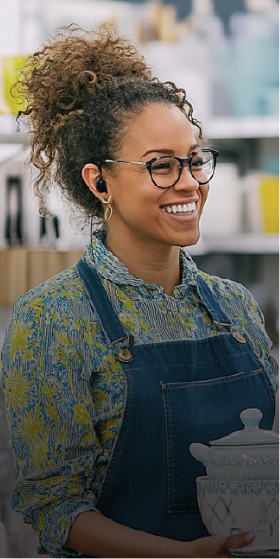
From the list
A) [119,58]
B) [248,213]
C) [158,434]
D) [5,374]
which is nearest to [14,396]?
[5,374]

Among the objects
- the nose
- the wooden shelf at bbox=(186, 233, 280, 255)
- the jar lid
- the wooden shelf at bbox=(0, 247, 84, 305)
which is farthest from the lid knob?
the wooden shelf at bbox=(186, 233, 280, 255)

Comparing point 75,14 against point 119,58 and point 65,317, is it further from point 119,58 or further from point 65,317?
point 65,317

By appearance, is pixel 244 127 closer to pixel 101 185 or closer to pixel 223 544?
pixel 101 185

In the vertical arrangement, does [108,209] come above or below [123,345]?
above

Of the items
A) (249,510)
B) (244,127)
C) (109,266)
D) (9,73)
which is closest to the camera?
(249,510)

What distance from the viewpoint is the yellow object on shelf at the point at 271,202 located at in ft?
3.81

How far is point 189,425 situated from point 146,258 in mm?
173

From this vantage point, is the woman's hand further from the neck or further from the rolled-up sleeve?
the neck

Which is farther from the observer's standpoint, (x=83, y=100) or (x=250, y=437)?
(x=83, y=100)

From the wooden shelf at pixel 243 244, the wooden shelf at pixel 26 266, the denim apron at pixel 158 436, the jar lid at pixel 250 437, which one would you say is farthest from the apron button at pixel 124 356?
the wooden shelf at pixel 243 244

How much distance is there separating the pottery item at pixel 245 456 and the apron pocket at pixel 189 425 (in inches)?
1.7

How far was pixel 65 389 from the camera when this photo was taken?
0.55 meters

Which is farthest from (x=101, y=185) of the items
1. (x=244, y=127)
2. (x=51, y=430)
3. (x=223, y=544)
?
(x=244, y=127)

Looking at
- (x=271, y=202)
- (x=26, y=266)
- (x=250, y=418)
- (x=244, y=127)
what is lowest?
(x=250, y=418)
